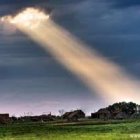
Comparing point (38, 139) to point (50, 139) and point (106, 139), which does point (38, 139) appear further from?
point (106, 139)

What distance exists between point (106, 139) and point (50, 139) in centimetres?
736

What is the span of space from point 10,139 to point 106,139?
1391 centimetres

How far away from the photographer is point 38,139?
234 ft

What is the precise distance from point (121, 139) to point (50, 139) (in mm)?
A: 9232

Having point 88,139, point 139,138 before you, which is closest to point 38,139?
point 88,139

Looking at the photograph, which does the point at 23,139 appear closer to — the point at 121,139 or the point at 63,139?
the point at 63,139

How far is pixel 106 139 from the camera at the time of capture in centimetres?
6756

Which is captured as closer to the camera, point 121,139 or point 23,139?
point 121,139

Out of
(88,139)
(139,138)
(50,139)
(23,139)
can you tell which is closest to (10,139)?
(23,139)

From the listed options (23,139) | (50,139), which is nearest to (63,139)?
(50,139)

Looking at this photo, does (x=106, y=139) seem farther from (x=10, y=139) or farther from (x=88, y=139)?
(x=10, y=139)

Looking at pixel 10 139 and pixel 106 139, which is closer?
pixel 106 139

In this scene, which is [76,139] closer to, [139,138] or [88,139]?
[88,139]

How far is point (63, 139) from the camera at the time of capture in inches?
2773
